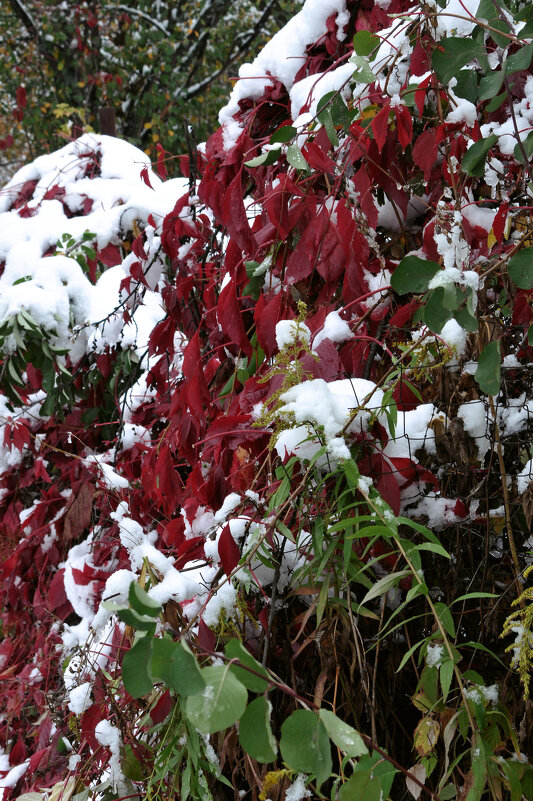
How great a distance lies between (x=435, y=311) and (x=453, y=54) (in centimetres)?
37

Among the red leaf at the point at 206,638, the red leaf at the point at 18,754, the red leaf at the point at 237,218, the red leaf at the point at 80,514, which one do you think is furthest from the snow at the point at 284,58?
the red leaf at the point at 18,754

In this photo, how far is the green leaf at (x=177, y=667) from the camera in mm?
610

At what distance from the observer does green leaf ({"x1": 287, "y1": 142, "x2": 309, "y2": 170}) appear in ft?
3.68

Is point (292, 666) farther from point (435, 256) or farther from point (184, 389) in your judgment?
point (435, 256)

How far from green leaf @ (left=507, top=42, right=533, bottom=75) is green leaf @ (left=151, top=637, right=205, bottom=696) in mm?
768

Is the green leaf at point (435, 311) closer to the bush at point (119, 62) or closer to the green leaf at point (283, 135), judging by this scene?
the green leaf at point (283, 135)

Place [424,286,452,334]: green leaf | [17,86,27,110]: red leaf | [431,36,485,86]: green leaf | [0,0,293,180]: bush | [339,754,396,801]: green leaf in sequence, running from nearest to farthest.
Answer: [339,754,396,801]: green leaf → [424,286,452,334]: green leaf → [431,36,485,86]: green leaf → [17,86,27,110]: red leaf → [0,0,293,180]: bush

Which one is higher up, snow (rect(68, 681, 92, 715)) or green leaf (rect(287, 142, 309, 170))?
green leaf (rect(287, 142, 309, 170))

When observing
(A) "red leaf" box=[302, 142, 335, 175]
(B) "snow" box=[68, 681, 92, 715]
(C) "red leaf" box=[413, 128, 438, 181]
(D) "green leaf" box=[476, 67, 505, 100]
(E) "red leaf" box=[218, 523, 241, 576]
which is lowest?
(B) "snow" box=[68, 681, 92, 715]

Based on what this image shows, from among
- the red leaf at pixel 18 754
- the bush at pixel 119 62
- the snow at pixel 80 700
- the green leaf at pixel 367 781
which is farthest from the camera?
the bush at pixel 119 62

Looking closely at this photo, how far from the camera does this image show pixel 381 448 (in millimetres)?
1035

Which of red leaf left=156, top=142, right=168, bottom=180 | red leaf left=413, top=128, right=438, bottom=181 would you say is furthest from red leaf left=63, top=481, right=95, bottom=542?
red leaf left=413, top=128, right=438, bottom=181

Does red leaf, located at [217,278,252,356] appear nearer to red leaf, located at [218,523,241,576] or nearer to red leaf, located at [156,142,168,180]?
red leaf, located at [218,523,241,576]

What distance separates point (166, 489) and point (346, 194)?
655 millimetres
